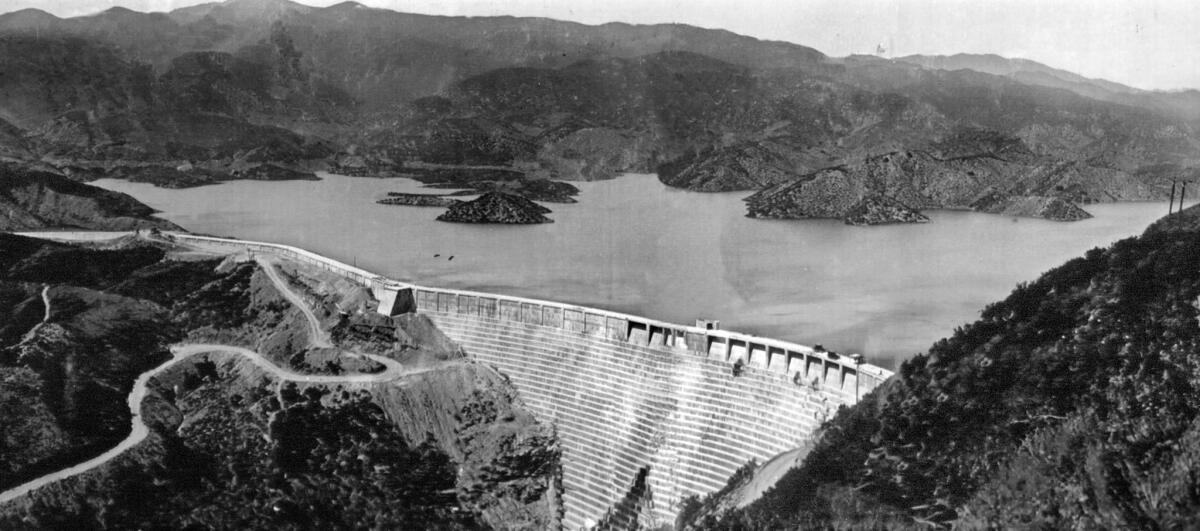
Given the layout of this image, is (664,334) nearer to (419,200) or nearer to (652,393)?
(652,393)

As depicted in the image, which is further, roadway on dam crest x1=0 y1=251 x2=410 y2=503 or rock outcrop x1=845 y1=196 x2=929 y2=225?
rock outcrop x1=845 y1=196 x2=929 y2=225

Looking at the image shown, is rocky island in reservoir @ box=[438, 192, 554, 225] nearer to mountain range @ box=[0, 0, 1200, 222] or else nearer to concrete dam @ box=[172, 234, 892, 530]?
mountain range @ box=[0, 0, 1200, 222]

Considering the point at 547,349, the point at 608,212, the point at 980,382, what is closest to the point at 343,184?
the point at 608,212

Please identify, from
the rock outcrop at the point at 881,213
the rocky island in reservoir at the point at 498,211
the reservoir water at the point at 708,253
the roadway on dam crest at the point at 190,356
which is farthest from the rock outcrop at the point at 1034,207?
the roadway on dam crest at the point at 190,356

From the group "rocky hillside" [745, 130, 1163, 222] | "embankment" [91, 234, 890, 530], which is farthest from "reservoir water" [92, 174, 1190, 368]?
"embankment" [91, 234, 890, 530]

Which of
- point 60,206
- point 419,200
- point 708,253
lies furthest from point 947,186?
point 60,206

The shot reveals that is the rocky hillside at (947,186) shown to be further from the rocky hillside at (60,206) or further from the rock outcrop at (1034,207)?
the rocky hillside at (60,206)
